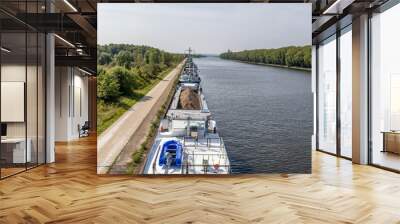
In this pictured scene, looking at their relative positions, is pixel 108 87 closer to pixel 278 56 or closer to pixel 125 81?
pixel 125 81

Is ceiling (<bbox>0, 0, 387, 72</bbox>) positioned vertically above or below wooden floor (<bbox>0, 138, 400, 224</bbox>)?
above

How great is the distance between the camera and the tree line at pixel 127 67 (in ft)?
20.8

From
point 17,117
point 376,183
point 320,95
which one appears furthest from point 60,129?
point 376,183

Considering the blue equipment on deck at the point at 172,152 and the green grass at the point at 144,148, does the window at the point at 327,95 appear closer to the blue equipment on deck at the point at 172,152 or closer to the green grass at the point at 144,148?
the blue equipment on deck at the point at 172,152

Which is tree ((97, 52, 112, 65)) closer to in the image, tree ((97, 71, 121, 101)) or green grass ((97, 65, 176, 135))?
tree ((97, 71, 121, 101))

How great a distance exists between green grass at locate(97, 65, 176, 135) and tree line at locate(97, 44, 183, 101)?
0.18 ft

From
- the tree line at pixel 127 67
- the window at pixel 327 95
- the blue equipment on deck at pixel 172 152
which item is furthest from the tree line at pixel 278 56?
the window at pixel 327 95

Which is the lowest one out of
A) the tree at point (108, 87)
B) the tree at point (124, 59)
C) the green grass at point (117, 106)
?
the green grass at point (117, 106)

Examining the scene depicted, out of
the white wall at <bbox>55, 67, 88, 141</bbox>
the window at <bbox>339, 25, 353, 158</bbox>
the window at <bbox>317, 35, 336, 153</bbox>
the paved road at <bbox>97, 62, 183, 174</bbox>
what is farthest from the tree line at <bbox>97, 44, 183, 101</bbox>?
the white wall at <bbox>55, 67, 88, 141</bbox>

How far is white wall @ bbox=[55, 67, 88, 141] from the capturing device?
13.8 metres

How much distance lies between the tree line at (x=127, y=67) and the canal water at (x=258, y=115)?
0.58 metres

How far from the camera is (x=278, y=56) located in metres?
6.44

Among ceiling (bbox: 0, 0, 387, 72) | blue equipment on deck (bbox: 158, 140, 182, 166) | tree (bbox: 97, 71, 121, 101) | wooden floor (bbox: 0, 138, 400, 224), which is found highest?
ceiling (bbox: 0, 0, 387, 72)

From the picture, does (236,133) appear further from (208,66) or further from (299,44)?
(299,44)
